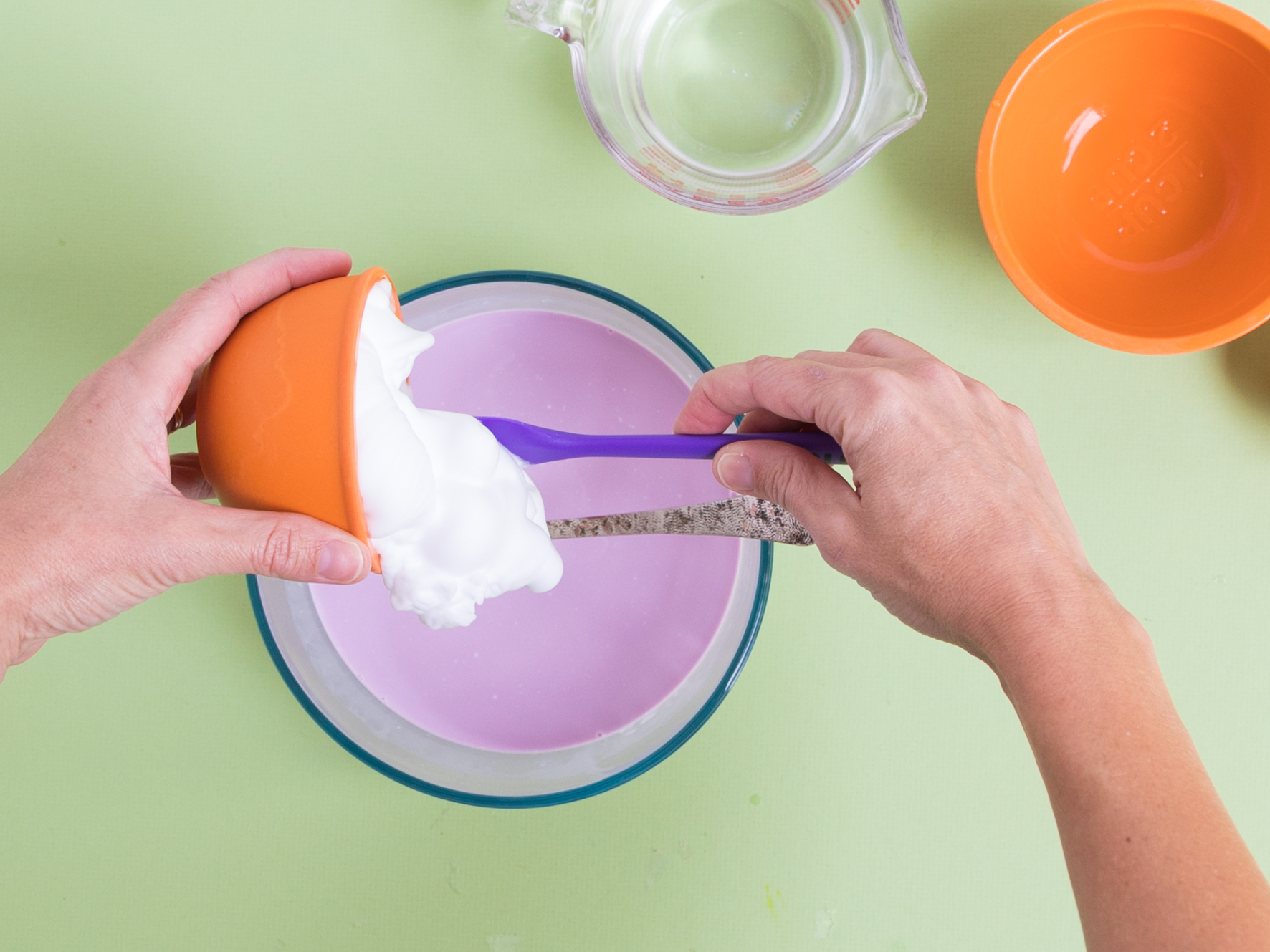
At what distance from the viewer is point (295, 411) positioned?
531 mm

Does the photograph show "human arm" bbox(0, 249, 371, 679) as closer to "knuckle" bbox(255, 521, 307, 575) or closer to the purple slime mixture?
"knuckle" bbox(255, 521, 307, 575)

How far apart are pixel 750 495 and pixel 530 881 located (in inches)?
18.3

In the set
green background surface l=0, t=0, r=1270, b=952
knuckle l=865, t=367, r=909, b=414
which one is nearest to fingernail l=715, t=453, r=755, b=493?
knuckle l=865, t=367, r=909, b=414

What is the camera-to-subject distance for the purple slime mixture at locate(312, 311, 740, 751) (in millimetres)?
857

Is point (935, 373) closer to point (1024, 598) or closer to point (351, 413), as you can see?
point (1024, 598)

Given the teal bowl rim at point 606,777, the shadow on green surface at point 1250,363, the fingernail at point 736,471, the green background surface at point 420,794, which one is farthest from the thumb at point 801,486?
the shadow on green surface at point 1250,363

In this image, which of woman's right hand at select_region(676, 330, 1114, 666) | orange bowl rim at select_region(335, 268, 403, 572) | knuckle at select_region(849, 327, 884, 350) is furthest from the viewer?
knuckle at select_region(849, 327, 884, 350)

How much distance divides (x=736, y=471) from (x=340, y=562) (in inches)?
11.6

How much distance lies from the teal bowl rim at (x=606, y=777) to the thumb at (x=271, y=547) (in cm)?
20

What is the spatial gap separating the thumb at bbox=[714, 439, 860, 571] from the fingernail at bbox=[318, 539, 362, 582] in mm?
279

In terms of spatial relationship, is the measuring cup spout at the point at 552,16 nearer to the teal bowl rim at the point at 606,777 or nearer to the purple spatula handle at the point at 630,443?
the teal bowl rim at the point at 606,777

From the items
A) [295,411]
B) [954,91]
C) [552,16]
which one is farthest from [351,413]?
[954,91]

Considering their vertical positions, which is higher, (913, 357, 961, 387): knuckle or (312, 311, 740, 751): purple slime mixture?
(913, 357, 961, 387): knuckle

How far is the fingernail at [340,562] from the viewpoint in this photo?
56 cm
